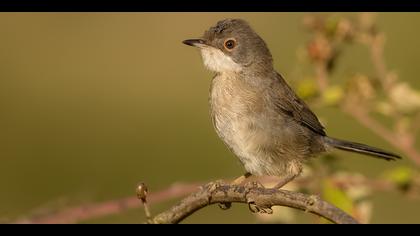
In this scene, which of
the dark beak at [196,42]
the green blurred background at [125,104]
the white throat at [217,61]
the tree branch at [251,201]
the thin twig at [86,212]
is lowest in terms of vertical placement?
the tree branch at [251,201]

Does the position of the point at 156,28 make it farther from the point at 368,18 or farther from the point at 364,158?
the point at 368,18

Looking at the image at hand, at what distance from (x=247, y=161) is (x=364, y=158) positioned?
4.08 m

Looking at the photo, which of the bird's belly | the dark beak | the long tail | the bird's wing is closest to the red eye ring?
the dark beak

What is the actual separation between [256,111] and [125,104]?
232 inches

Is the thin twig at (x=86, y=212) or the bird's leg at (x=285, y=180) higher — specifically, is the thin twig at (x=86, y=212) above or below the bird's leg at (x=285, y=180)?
below

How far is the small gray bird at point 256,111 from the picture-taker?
14.6 ft

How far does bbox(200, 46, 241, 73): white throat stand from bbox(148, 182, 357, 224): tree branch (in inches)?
72.4

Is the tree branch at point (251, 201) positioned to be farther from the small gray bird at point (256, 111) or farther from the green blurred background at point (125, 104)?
the green blurred background at point (125, 104)

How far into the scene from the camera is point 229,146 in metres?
4.52

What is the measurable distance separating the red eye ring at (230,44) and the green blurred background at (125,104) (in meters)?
2.47

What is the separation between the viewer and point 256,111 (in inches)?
179

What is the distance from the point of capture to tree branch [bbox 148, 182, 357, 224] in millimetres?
2369

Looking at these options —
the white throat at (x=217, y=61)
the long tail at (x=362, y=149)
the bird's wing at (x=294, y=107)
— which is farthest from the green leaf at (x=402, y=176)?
the white throat at (x=217, y=61)

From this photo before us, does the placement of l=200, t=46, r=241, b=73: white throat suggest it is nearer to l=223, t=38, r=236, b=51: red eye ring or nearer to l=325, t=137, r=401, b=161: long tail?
l=223, t=38, r=236, b=51: red eye ring
